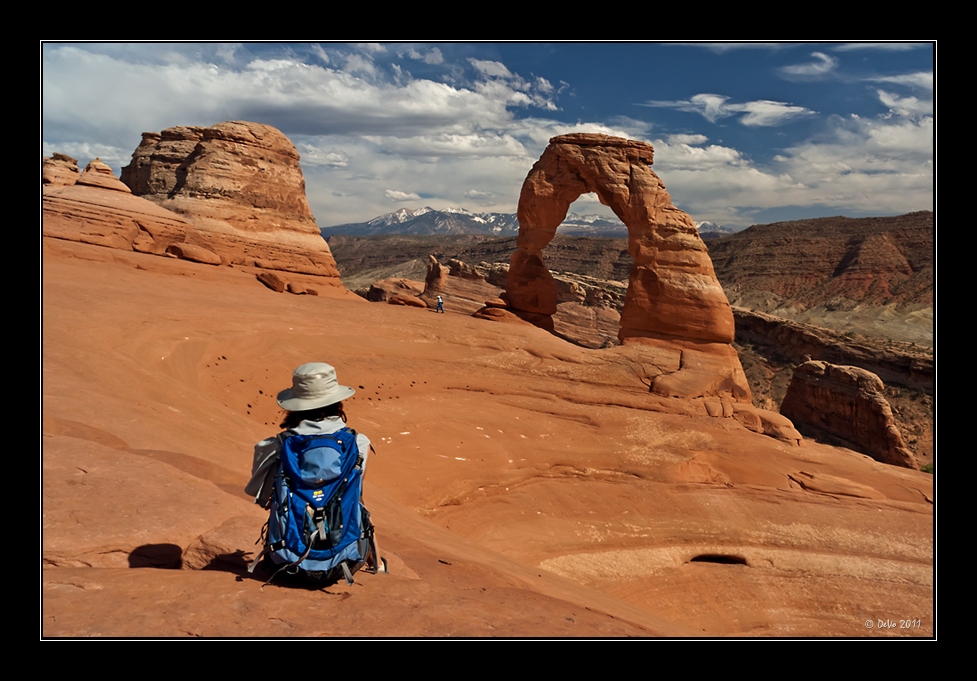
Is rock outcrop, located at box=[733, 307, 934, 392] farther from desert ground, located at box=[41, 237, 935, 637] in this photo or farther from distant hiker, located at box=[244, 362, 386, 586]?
distant hiker, located at box=[244, 362, 386, 586]

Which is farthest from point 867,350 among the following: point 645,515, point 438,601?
point 438,601

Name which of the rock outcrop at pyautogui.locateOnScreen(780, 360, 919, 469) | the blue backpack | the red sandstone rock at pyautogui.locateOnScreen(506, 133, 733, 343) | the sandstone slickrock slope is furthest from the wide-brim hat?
the rock outcrop at pyautogui.locateOnScreen(780, 360, 919, 469)

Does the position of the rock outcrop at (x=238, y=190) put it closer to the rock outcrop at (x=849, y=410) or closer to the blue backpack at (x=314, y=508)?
the blue backpack at (x=314, y=508)

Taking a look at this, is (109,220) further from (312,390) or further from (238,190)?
(312,390)

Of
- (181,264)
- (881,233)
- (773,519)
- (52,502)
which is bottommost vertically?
(773,519)

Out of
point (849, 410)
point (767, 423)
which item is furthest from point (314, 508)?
point (849, 410)

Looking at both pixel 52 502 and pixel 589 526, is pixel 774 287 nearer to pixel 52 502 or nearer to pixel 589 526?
pixel 589 526
